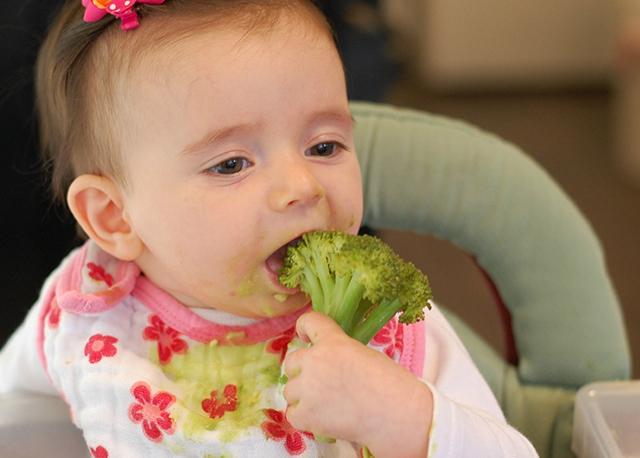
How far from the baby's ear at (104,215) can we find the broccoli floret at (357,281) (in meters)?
0.20

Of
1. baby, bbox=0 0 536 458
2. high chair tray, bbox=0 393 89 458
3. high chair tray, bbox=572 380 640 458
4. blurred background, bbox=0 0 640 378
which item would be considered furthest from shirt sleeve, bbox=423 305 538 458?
blurred background, bbox=0 0 640 378

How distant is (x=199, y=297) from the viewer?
3.03 feet

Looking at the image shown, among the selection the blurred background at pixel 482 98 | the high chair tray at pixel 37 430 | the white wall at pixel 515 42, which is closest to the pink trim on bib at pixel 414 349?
the high chair tray at pixel 37 430

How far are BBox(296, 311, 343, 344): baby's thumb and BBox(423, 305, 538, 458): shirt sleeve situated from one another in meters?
0.09

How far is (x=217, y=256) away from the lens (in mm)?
844

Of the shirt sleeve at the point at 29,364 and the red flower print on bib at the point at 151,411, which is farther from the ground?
the red flower print on bib at the point at 151,411

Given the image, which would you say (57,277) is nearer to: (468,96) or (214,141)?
(214,141)

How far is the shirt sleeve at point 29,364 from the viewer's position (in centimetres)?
102

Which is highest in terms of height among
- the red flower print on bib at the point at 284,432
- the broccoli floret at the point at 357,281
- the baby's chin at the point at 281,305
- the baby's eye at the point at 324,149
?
the baby's eye at the point at 324,149

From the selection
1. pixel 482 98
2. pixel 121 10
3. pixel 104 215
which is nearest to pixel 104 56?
pixel 121 10

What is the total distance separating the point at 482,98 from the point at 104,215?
286cm

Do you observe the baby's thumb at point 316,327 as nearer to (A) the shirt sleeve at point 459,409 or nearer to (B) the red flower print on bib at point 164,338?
(A) the shirt sleeve at point 459,409

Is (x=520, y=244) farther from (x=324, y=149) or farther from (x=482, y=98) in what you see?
(x=482, y=98)

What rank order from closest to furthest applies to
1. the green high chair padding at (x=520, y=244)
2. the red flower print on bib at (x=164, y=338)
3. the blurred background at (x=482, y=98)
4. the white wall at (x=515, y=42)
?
the red flower print on bib at (x=164, y=338) → the green high chair padding at (x=520, y=244) → the blurred background at (x=482, y=98) → the white wall at (x=515, y=42)
